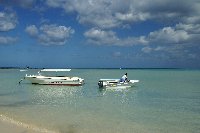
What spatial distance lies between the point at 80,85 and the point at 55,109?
24097 mm

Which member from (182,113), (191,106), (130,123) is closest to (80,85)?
(191,106)

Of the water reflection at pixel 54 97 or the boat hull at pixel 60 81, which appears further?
the boat hull at pixel 60 81

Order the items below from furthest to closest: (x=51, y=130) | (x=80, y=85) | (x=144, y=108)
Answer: (x=80, y=85) < (x=144, y=108) < (x=51, y=130)

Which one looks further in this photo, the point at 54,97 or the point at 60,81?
the point at 60,81

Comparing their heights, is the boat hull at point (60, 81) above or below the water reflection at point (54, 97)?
above

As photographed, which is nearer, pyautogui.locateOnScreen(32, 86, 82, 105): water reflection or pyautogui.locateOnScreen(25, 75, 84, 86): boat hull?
pyautogui.locateOnScreen(32, 86, 82, 105): water reflection

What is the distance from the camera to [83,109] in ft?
75.3

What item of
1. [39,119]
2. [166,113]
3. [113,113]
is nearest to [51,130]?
[39,119]

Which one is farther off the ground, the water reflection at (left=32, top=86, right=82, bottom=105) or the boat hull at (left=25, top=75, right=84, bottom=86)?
the boat hull at (left=25, top=75, right=84, bottom=86)

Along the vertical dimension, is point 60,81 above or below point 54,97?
above

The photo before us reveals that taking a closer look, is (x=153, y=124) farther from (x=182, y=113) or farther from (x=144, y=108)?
(x=144, y=108)

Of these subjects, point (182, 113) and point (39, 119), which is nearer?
point (39, 119)

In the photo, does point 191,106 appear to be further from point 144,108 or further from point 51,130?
point 51,130

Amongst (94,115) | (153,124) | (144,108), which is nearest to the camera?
(153,124)
